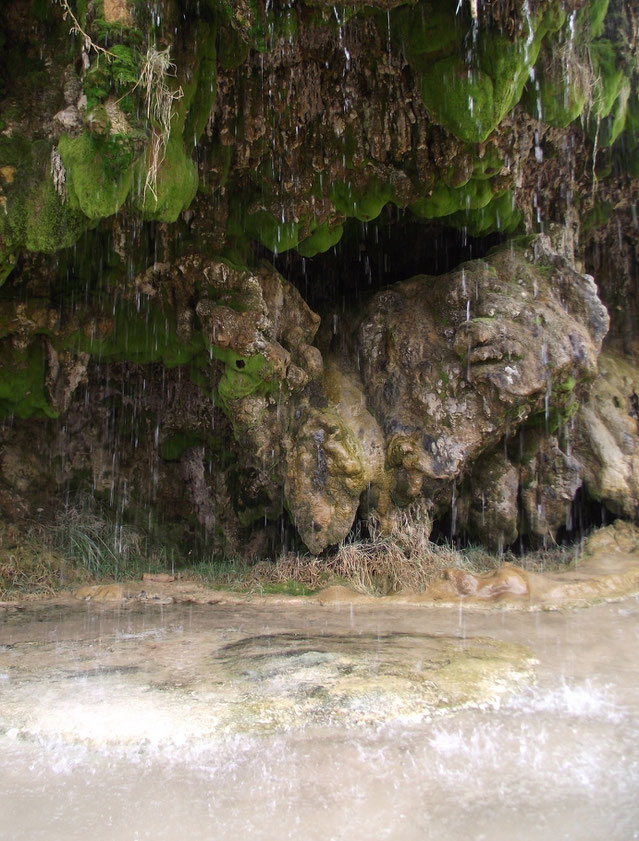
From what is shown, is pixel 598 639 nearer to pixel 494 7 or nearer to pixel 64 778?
pixel 64 778

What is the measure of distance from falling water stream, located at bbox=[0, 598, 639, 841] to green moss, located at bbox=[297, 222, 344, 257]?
382 cm

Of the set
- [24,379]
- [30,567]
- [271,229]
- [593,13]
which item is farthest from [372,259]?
[30,567]

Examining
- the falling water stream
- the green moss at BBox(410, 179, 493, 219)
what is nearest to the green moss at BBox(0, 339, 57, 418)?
the falling water stream

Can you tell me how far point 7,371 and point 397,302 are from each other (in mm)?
4207

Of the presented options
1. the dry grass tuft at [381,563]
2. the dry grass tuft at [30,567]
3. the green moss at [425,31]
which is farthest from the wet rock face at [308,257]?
the dry grass tuft at [30,567]

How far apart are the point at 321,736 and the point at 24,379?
4.90 m

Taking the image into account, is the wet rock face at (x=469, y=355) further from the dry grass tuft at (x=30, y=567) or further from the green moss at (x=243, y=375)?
the dry grass tuft at (x=30, y=567)

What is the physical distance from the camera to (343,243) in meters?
8.15

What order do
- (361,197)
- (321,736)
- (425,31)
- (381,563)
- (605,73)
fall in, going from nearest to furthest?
(321,736) < (425,31) < (361,197) < (381,563) < (605,73)

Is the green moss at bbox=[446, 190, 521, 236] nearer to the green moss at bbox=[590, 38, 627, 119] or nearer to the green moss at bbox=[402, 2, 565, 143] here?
the green moss at bbox=[590, 38, 627, 119]

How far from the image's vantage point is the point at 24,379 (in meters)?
6.43

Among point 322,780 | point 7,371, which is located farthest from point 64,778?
point 7,371

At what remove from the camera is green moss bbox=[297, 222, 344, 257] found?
6398mm

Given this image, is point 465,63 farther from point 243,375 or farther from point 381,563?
point 381,563
